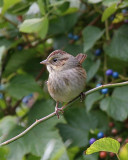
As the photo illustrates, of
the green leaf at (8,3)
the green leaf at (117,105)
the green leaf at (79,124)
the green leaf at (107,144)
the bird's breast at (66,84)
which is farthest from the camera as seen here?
the green leaf at (79,124)

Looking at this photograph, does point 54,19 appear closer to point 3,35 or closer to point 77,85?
point 3,35

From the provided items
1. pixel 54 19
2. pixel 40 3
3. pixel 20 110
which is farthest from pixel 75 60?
pixel 20 110

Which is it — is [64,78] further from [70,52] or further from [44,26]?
[70,52]

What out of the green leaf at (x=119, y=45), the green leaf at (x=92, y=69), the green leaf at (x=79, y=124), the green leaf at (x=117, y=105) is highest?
the green leaf at (x=119, y=45)

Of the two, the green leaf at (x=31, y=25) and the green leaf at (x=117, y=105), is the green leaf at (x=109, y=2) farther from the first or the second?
the green leaf at (x=117, y=105)

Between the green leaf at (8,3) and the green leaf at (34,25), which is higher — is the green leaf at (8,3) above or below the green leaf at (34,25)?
above

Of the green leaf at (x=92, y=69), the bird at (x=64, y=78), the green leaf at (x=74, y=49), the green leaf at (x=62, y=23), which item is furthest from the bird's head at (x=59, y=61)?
the green leaf at (x=62, y=23)
